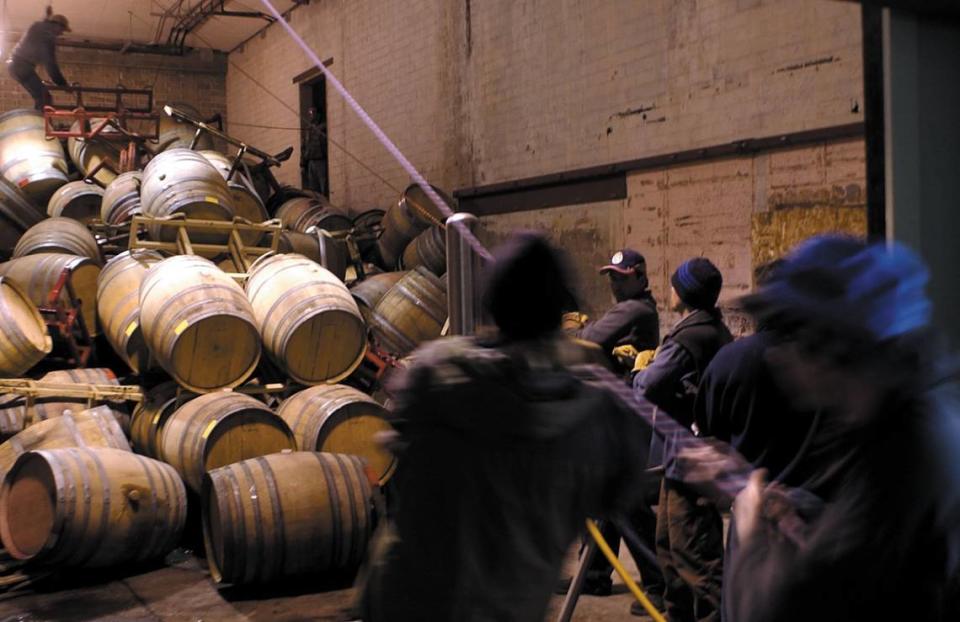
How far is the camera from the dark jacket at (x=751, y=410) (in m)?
2.66

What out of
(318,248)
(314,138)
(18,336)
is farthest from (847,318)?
(314,138)

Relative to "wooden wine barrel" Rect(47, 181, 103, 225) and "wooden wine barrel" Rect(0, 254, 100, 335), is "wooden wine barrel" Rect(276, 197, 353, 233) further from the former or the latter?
"wooden wine barrel" Rect(0, 254, 100, 335)

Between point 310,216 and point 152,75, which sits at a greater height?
point 152,75

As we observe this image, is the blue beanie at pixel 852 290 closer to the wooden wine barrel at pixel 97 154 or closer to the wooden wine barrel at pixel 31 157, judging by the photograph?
the wooden wine barrel at pixel 31 157

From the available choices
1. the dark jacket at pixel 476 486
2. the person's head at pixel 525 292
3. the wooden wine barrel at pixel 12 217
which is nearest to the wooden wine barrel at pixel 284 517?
the dark jacket at pixel 476 486

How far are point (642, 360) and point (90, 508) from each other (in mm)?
3400

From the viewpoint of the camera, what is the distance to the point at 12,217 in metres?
11.2

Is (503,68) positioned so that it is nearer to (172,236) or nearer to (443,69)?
(443,69)

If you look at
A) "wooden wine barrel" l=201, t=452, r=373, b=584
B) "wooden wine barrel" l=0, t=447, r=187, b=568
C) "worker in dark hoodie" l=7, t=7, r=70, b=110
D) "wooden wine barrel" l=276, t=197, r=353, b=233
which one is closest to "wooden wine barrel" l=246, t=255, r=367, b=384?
"wooden wine barrel" l=0, t=447, r=187, b=568

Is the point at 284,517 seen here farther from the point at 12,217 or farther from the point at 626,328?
the point at 12,217

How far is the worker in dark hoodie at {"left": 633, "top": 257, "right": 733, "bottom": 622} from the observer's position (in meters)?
4.32

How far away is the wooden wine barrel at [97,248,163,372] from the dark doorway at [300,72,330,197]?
8.34 meters

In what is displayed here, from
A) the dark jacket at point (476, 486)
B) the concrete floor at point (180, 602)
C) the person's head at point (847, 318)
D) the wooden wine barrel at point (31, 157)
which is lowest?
the concrete floor at point (180, 602)

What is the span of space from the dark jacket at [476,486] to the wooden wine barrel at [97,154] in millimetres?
12219
